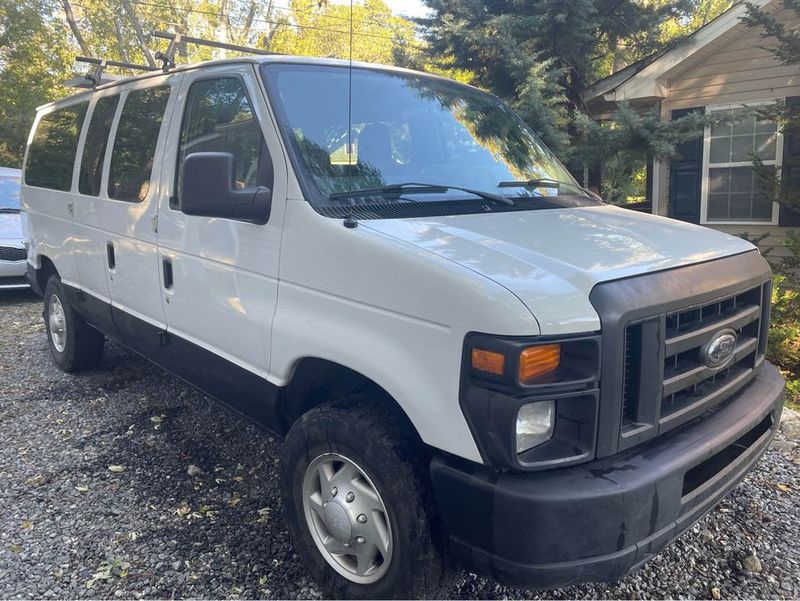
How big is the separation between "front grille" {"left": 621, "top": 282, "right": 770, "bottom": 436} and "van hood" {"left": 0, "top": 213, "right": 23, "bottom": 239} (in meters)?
8.75

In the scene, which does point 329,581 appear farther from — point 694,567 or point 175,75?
→ point 175,75

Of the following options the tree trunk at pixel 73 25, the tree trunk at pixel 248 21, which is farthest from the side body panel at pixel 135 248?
the tree trunk at pixel 248 21

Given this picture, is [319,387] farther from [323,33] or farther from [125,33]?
[323,33]

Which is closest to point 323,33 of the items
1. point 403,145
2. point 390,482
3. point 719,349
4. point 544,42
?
point 544,42

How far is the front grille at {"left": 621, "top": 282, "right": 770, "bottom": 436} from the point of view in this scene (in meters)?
2.11

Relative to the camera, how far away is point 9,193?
31.0ft

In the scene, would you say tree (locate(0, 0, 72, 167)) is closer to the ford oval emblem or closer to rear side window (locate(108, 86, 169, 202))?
rear side window (locate(108, 86, 169, 202))

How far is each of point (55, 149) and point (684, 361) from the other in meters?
5.04

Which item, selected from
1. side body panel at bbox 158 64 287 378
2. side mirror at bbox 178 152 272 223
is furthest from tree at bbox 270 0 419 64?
side mirror at bbox 178 152 272 223

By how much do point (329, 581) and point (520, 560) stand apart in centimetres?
94

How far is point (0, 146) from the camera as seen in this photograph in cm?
1781

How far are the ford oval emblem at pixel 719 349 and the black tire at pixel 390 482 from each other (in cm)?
109

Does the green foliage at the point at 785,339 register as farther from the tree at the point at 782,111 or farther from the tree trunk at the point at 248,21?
the tree trunk at the point at 248,21

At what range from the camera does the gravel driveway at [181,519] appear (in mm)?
2783
